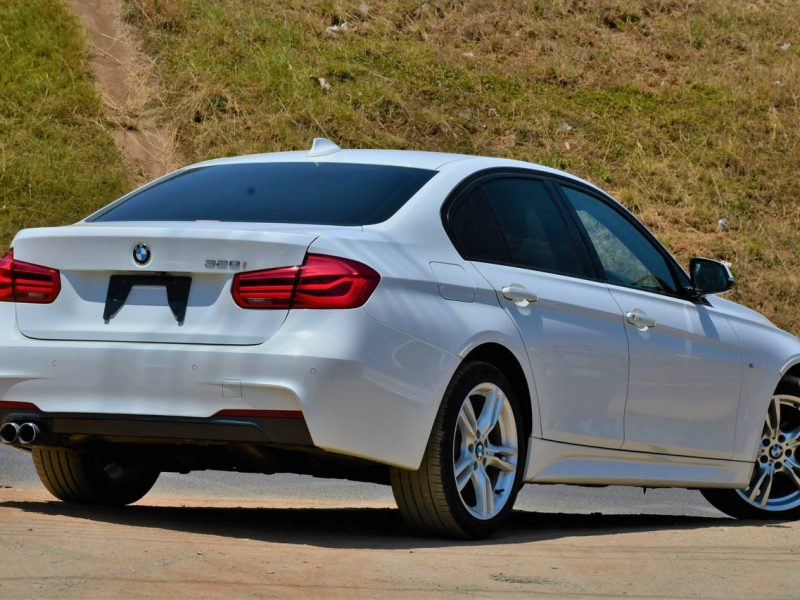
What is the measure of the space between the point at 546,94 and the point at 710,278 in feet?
66.2

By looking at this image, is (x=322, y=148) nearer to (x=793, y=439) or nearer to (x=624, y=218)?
(x=624, y=218)

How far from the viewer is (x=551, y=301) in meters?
6.88

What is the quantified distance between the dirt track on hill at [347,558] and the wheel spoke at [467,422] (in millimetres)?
439

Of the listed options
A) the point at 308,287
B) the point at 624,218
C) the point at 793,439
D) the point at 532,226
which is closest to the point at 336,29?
the point at 793,439

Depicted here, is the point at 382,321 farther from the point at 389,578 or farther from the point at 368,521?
the point at 368,521

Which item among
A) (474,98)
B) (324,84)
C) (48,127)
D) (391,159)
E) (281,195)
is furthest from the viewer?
(474,98)

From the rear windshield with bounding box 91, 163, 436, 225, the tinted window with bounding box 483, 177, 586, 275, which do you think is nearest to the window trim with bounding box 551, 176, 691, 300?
the tinted window with bounding box 483, 177, 586, 275

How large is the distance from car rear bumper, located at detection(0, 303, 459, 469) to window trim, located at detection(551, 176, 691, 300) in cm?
159

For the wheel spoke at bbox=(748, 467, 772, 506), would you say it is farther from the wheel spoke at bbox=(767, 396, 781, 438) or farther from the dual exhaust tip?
the dual exhaust tip

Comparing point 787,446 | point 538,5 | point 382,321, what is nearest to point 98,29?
point 538,5

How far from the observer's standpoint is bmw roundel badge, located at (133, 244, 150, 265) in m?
5.96

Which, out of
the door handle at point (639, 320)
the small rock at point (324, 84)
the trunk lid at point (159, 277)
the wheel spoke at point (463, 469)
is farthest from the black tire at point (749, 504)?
the small rock at point (324, 84)

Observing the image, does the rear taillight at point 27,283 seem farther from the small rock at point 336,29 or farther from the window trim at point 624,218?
the small rock at point 336,29

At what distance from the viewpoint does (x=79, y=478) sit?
23.7 feet
